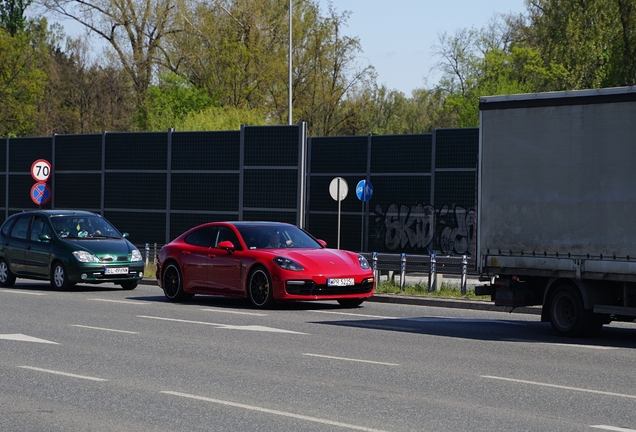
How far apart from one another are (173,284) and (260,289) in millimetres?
2557

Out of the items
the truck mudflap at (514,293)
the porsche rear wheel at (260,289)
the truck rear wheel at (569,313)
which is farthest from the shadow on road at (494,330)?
the porsche rear wheel at (260,289)

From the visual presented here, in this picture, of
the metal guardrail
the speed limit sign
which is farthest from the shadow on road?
the speed limit sign

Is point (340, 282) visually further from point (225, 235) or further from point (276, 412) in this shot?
point (276, 412)

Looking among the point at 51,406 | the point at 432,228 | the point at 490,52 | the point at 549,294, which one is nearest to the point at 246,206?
the point at 432,228

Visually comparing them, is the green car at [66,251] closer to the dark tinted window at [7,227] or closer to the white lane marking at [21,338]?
the dark tinted window at [7,227]

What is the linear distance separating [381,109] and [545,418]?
95.7m

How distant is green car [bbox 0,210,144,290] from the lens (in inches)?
928

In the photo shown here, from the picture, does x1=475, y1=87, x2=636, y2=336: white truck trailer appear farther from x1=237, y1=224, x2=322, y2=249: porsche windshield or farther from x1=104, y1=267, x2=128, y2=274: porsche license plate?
x1=104, y1=267, x2=128, y2=274: porsche license plate

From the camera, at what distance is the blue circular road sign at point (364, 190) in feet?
113

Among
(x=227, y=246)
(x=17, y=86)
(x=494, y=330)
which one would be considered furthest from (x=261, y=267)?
(x=17, y=86)

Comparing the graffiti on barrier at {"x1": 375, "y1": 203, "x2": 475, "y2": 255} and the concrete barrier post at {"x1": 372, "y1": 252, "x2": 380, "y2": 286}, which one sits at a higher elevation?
the graffiti on barrier at {"x1": 375, "y1": 203, "x2": 475, "y2": 255}

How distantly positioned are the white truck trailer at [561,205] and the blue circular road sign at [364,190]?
18602 mm

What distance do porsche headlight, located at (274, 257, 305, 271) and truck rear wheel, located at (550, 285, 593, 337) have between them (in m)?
4.79

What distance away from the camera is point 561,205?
14.9 m
